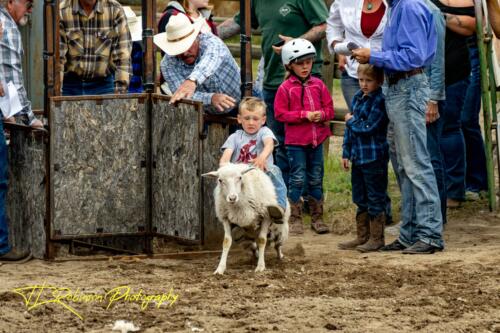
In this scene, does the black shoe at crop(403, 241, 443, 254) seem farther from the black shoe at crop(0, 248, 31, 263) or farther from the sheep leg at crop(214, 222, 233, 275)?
the black shoe at crop(0, 248, 31, 263)

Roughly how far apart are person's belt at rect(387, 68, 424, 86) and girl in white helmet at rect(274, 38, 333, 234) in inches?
44.5

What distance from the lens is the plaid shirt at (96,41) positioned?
10898mm

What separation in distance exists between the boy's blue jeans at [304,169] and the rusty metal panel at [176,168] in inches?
53.7

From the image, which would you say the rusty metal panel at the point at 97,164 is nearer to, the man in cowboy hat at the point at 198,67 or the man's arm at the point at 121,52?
the man in cowboy hat at the point at 198,67

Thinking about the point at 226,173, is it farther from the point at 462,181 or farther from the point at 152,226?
the point at 462,181

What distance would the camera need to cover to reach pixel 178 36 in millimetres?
10547

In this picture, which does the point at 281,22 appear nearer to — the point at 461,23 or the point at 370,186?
the point at 461,23

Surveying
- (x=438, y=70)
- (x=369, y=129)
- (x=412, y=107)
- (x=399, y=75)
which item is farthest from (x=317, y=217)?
(x=399, y=75)

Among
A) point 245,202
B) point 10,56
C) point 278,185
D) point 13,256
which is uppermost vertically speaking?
point 10,56

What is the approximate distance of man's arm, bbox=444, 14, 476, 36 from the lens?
11.6 meters

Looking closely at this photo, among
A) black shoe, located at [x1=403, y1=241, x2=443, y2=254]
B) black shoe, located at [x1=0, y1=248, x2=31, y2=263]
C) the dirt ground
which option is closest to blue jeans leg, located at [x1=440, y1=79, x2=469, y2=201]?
the dirt ground

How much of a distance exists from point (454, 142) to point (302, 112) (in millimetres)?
1820

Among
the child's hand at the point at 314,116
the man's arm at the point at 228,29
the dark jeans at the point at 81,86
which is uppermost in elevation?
the man's arm at the point at 228,29

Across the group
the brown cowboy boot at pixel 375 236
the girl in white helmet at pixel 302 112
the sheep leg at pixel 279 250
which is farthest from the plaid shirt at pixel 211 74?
the brown cowboy boot at pixel 375 236
